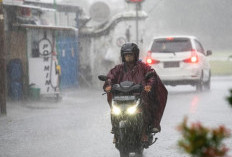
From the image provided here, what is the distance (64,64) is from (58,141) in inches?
549

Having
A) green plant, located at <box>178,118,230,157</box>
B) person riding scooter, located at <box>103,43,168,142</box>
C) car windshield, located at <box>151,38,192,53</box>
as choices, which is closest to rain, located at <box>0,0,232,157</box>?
green plant, located at <box>178,118,230,157</box>

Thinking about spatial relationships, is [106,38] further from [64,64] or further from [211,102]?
[211,102]

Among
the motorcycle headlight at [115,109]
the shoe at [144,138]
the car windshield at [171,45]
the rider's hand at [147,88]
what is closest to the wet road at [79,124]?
the shoe at [144,138]

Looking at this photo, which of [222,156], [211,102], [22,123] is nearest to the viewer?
[222,156]

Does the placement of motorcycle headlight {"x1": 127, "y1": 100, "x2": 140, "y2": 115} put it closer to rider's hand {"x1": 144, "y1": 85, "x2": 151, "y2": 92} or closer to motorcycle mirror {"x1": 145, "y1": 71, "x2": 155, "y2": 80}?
rider's hand {"x1": 144, "y1": 85, "x2": 151, "y2": 92}

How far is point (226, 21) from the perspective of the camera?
292 ft

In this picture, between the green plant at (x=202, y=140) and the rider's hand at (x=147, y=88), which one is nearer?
the green plant at (x=202, y=140)

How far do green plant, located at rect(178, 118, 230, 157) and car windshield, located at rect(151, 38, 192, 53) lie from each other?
17.0 m

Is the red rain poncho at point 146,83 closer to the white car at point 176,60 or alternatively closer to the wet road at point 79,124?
the wet road at point 79,124

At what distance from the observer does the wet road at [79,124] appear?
30.0 ft

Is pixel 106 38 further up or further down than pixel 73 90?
further up

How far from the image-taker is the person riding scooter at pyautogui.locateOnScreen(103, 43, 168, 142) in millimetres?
8055

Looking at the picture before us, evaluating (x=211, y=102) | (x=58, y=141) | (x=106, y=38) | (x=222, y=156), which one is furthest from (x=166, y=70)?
(x=222, y=156)

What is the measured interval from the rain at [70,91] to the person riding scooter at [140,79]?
488 mm
